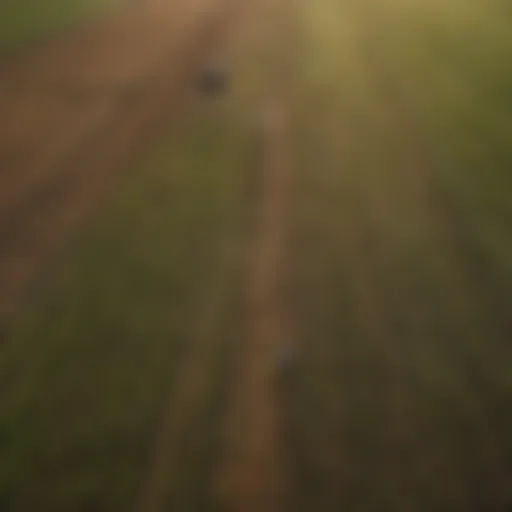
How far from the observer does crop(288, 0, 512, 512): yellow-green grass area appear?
53 centimetres

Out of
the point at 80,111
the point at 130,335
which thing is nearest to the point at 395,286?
the point at 130,335

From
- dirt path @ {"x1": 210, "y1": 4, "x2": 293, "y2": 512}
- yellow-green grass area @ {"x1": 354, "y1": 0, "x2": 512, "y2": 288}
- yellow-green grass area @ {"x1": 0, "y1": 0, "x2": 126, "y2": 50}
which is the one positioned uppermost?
yellow-green grass area @ {"x1": 0, "y1": 0, "x2": 126, "y2": 50}

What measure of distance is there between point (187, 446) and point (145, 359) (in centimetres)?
9

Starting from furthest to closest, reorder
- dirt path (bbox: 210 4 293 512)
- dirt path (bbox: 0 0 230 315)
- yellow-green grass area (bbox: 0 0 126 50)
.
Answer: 1. yellow-green grass area (bbox: 0 0 126 50)
2. dirt path (bbox: 0 0 230 315)
3. dirt path (bbox: 210 4 293 512)

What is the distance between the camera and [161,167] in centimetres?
74

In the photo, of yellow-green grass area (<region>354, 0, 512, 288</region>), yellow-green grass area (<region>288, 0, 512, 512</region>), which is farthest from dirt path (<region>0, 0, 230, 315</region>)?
yellow-green grass area (<region>354, 0, 512, 288</region>)

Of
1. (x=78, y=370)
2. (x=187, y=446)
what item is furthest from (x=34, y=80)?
(x=187, y=446)

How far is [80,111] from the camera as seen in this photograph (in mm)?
786

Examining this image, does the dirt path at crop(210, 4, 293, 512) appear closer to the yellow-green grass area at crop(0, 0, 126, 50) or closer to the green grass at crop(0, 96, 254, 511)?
the green grass at crop(0, 96, 254, 511)

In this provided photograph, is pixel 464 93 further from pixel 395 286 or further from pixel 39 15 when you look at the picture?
pixel 39 15

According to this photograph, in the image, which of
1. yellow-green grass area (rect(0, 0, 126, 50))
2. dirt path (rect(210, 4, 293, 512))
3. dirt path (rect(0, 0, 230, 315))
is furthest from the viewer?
yellow-green grass area (rect(0, 0, 126, 50))

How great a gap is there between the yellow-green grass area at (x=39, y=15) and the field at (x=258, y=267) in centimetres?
2

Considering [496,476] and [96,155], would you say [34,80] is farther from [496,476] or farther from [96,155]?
[496,476]

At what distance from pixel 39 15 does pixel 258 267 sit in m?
0.53
